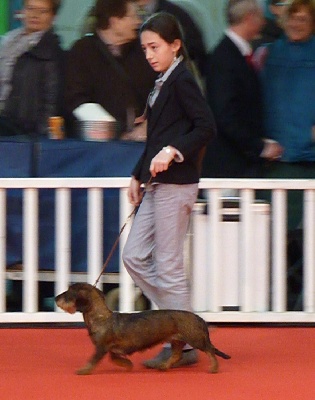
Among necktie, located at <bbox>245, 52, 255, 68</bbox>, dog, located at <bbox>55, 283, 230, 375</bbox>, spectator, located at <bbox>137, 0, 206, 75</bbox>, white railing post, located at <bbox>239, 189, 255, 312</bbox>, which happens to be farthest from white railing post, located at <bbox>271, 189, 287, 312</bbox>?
dog, located at <bbox>55, 283, 230, 375</bbox>

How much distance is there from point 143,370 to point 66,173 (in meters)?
1.72

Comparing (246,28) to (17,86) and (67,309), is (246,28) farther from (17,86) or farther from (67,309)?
(67,309)

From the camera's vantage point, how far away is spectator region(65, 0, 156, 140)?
8094mm

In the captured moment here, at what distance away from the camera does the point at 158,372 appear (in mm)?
6266

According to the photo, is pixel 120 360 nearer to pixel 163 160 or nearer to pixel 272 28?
pixel 163 160

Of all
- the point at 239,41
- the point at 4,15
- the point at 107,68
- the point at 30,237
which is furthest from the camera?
the point at 4,15

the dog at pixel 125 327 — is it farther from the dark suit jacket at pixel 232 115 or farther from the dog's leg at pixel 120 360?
the dark suit jacket at pixel 232 115

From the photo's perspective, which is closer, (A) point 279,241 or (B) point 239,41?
(A) point 279,241

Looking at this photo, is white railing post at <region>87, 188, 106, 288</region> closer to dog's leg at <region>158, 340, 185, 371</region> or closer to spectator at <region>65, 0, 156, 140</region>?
spectator at <region>65, 0, 156, 140</region>

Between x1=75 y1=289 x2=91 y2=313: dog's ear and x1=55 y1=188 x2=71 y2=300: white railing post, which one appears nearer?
x1=75 y1=289 x2=91 y2=313: dog's ear

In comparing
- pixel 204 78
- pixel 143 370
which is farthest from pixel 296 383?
pixel 204 78

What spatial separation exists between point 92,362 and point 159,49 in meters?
1.55

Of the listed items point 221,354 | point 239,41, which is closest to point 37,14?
point 239,41

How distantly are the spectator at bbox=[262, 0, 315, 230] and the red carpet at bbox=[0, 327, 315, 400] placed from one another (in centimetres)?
130
